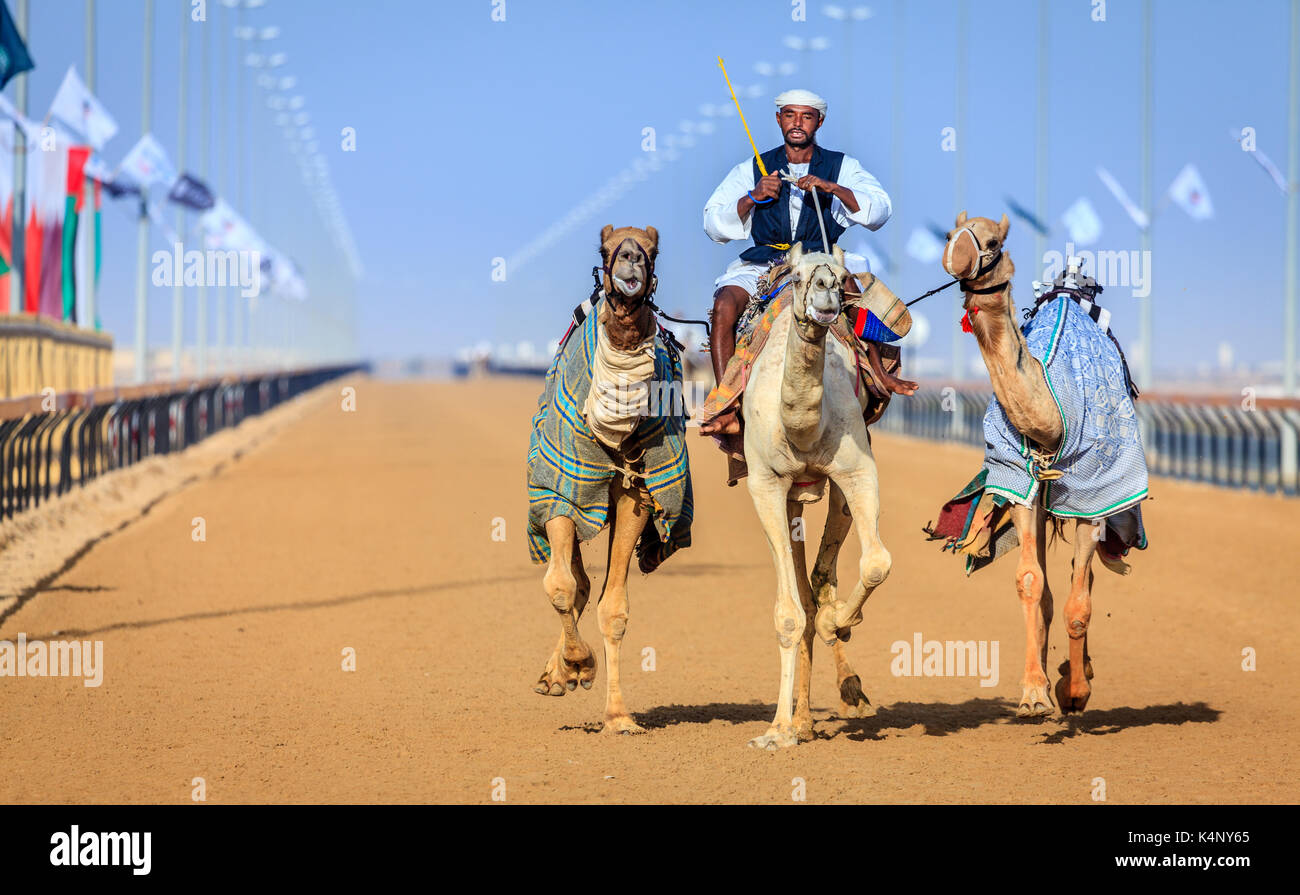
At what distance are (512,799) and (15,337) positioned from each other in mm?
15589

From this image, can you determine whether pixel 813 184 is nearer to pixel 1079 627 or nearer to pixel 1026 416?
pixel 1026 416

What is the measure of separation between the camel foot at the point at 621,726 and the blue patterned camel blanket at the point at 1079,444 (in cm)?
231

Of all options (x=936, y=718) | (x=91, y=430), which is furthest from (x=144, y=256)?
(x=936, y=718)

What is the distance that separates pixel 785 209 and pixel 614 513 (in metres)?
2.04

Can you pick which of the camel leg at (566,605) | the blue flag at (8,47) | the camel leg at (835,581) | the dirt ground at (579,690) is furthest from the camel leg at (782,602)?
the blue flag at (8,47)

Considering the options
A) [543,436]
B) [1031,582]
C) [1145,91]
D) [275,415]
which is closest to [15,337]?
[543,436]

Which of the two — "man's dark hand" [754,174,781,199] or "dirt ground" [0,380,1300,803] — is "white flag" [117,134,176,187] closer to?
"dirt ground" [0,380,1300,803]

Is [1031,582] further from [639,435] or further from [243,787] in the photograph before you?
[243,787]

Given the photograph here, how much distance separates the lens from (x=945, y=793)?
775cm

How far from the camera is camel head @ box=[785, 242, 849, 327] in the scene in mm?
8125

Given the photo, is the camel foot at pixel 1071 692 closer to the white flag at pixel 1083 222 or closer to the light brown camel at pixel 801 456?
the light brown camel at pixel 801 456

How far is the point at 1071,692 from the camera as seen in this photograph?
31.4 feet

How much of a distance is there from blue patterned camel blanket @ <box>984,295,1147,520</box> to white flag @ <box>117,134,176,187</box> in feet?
101

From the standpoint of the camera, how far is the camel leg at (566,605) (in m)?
9.37
